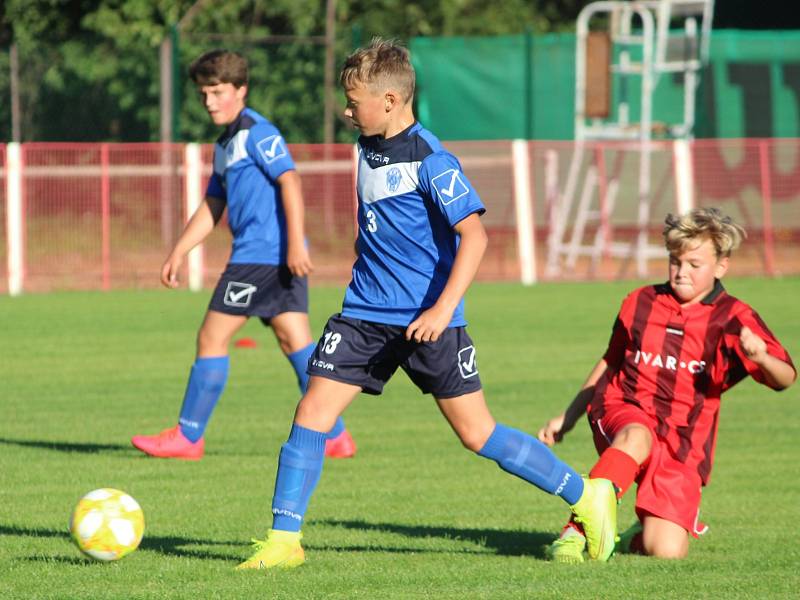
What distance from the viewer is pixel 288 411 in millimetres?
9570

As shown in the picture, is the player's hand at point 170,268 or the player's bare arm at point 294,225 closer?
the player's hand at point 170,268

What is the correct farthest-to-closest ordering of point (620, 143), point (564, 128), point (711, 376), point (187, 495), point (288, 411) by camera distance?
point (564, 128) → point (620, 143) → point (288, 411) → point (187, 495) → point (711, 376)

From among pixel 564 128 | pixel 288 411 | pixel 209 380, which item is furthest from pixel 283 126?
pixel 209 380

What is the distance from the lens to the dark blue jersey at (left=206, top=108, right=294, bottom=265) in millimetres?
7836

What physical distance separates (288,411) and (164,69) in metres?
12.5

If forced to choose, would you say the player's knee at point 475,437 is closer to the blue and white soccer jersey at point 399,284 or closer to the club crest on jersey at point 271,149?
the blue and white soccer jersey at point 399,284

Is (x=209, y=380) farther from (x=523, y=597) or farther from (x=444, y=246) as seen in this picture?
(x=523, y=597)

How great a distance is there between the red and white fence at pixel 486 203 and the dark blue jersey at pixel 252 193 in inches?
427

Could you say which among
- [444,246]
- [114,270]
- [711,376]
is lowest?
[114,270]

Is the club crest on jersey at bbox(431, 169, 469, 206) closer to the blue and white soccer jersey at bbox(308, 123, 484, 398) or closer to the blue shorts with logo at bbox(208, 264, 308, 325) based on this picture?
the blue and white soccer jersey at bbox(308, 123, 484, 398)

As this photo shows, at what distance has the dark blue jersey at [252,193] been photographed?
25.7 feet

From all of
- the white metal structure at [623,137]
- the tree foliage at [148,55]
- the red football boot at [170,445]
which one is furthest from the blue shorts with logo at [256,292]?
the tree foliage at [148,55]

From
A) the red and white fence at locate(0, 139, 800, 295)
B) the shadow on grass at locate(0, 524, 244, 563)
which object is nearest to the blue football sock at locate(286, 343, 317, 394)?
the shadow on grass at locate(0, 524, 244, 563)

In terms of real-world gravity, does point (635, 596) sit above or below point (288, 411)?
above
